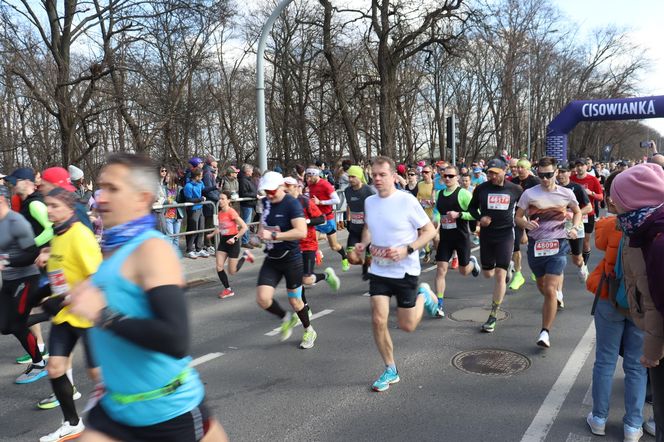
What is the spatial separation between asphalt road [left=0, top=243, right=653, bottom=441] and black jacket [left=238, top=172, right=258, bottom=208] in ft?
18.7

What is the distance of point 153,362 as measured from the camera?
6.39 ft

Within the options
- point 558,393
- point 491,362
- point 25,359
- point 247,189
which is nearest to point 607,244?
point 558,393

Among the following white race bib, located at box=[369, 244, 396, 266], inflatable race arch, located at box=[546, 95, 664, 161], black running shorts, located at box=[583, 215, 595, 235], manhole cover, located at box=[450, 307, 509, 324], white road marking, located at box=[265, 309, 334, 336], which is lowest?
manhole cover, located at box=[450, 307, 509, 324]

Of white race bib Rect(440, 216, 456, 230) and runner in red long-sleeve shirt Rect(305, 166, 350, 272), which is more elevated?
runner in red long-sleeve shirt Rect(305, 166, 350, 272)

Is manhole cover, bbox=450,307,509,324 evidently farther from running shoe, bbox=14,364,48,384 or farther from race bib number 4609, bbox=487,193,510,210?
running shoe, bbox=14,364,48,384

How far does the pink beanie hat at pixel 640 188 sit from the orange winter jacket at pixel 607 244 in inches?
24.5

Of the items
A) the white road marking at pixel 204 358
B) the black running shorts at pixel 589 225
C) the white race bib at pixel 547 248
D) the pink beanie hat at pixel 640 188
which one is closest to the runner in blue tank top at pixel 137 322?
the pink beanie hat at pixel 640 188

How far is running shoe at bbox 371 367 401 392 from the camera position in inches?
179

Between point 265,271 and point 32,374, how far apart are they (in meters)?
2.37

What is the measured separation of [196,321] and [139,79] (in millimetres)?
13829

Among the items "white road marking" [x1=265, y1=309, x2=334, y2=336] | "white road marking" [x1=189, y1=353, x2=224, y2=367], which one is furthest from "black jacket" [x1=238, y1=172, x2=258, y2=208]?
"white road marking" [x1=189, y1=353, x2=224, y2=367]

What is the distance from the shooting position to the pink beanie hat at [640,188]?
2.64 m

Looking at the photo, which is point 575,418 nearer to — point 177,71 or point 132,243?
point 132,243

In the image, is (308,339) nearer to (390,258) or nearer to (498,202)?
(390,258)
